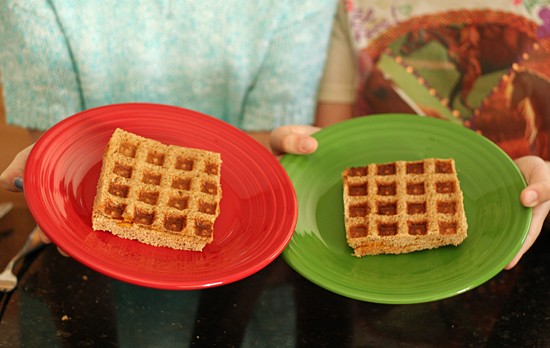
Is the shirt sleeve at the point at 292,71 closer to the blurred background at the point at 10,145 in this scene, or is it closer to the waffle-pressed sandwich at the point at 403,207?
the waffle-pressed sandwich at the point at 403,207

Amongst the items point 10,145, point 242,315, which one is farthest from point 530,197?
point 10,145

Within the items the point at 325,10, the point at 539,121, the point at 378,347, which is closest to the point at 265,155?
the point at 378,347

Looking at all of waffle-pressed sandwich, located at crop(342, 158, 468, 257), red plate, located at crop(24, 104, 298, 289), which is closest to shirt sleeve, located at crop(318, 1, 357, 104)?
waffle-pressed sandwich, located at crop(342, 158, 468, 257)

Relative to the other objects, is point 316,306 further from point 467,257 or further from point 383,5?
point 383,5

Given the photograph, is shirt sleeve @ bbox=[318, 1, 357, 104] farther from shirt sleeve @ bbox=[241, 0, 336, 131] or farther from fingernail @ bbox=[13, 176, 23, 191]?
fingernail @ bbox=[13, 176, 23, 191]

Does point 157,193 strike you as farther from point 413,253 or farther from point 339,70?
point 339,70
